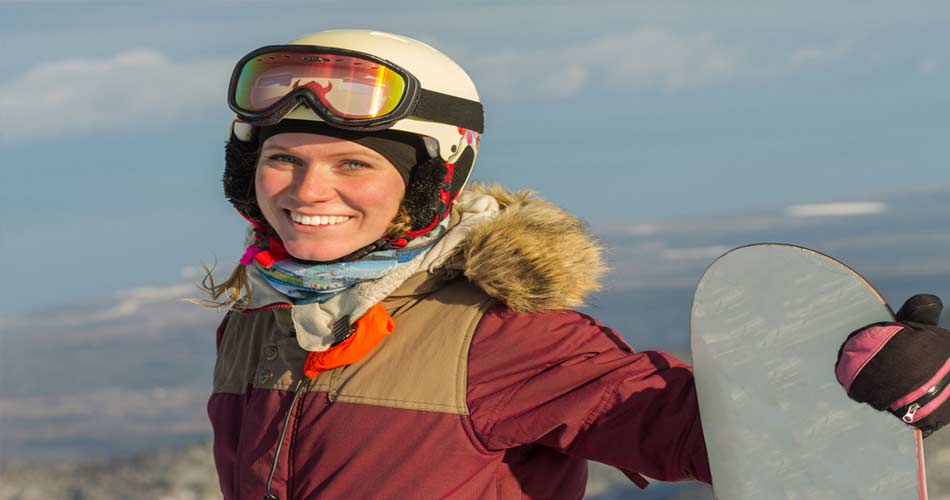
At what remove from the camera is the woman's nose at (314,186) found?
2.29 metres

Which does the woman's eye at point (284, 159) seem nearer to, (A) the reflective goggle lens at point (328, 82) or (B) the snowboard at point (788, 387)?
(A) the reflective goggle lens at point (328, 82)

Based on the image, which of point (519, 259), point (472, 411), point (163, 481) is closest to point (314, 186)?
point (519, 259)

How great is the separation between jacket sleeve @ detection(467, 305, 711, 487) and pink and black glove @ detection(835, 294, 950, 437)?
1.17 ft

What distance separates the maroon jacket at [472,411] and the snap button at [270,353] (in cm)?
9

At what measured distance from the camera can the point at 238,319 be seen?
2754 millimetres

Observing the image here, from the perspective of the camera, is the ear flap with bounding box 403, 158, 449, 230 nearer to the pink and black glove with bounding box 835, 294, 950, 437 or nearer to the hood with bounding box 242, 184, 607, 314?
the hood with bounding box 242, 184, 607, 314

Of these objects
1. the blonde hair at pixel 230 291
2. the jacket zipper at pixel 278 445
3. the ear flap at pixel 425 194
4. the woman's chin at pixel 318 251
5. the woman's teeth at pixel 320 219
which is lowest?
the jacket zipper at pixel 278 445

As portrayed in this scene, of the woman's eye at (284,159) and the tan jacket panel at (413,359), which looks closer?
the tan jacket panel at (413,359)

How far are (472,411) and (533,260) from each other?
34 centimetres

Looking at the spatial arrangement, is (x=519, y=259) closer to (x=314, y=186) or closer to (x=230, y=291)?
(x=314, y=186)

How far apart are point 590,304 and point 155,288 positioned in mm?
15940

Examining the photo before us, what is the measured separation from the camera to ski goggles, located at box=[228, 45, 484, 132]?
229 centimetres

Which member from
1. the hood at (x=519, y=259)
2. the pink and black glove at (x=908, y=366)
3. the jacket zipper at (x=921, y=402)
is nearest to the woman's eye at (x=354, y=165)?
the hood at (x=519, y=259)

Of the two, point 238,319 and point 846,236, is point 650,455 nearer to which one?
point 238,319
